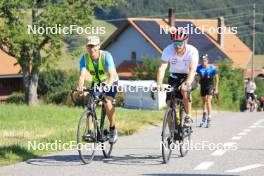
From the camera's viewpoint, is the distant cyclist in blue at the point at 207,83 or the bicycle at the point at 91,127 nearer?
the bicycle at the point at 91,127

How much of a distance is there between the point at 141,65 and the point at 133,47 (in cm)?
1775

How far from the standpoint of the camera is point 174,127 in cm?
1084

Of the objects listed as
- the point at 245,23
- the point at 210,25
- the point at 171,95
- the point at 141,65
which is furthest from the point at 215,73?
the point at 245,23

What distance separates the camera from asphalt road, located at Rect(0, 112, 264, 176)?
31.6 feet

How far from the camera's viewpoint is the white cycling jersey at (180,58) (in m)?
10.8

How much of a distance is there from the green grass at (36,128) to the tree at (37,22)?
28.2 feet

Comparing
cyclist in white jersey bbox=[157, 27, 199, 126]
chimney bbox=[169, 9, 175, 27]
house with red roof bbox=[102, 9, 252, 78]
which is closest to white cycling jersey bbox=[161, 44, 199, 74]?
cyclist in white jersey bbox=[157, 27, 199, 126]

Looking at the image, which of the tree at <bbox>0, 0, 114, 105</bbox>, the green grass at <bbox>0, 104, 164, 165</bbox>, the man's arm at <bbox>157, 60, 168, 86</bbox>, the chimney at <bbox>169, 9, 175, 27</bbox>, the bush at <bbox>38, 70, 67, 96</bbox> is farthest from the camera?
the chimney at <bbox>169, 9, 175, 27</bbox>

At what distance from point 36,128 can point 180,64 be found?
650 centimetres

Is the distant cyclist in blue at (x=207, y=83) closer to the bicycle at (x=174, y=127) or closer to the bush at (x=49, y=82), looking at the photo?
the bicycle at (x=174, y=127)

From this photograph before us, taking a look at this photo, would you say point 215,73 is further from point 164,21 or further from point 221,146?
point 164,21

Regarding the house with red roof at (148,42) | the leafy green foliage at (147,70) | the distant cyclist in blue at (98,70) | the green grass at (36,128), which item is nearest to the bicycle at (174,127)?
the distant cyclist in blue at (98,70)

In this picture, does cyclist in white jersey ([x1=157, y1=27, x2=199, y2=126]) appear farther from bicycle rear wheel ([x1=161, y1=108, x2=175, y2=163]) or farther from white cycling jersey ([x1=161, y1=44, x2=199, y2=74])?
bicycle rear wheel ([x1=161, y1=108, x2=175, y2=163])

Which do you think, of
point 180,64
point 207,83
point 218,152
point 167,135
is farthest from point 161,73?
point 207,83
